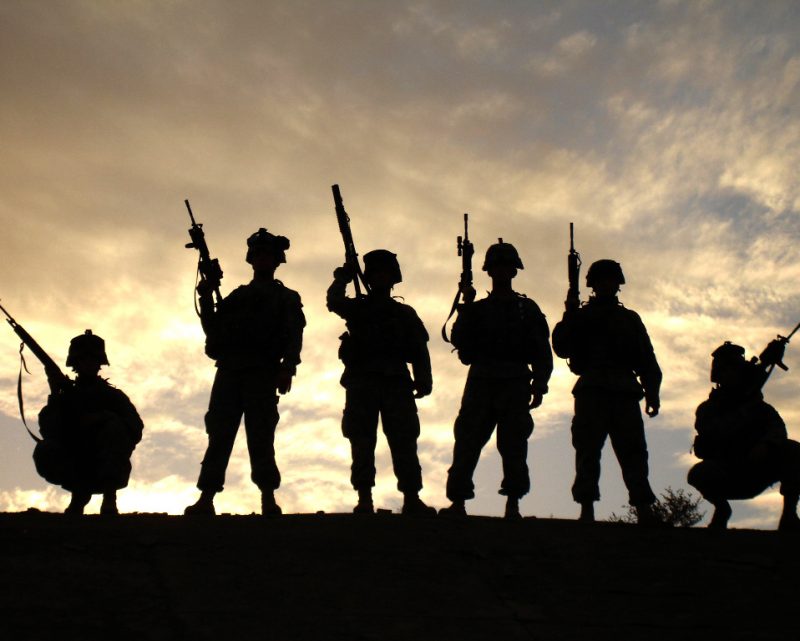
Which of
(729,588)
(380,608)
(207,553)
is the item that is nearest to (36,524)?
(207,553)

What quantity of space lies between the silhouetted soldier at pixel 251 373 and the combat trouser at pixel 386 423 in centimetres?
60

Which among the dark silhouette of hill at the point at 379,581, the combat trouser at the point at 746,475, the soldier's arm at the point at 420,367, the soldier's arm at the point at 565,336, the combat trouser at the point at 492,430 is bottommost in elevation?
the dark silhouette of hill at the point at 379,581

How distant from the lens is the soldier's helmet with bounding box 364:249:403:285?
9.41 m

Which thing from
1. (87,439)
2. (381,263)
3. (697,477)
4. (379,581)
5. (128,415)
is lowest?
(379,581)

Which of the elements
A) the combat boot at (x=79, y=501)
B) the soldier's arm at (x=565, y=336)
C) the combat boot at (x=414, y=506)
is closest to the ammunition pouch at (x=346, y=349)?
the combat boot at (x=414, y=506)

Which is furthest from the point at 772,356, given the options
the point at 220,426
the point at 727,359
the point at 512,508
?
the point at 220,426

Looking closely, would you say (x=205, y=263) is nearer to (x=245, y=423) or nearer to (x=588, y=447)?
(x=245, y=423)

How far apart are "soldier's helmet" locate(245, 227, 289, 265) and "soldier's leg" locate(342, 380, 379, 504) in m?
1.40

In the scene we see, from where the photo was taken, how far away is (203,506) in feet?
27.4

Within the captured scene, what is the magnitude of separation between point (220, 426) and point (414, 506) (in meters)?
1.76

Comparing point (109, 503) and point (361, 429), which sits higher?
point (361, 429)

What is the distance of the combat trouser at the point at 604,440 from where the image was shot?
8.71 m

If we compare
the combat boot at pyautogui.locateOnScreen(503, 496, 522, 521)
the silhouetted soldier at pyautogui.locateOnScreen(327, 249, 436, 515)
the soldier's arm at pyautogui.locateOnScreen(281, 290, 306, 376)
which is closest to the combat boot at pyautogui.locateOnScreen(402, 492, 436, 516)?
the silhouetted soldier at pyautogui.locateOnScreen(327, 249, 436, 515)

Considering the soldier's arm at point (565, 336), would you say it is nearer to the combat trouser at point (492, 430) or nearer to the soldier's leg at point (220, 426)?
the combat trouser at point (492, 430)
